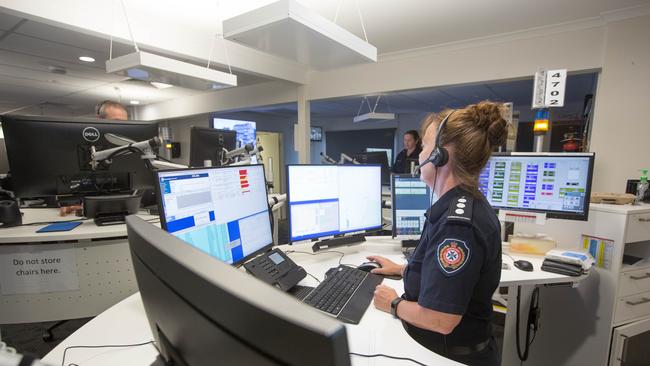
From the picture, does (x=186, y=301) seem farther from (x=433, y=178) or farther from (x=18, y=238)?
(x=18, y=238)

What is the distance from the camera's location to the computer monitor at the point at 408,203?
165 cm

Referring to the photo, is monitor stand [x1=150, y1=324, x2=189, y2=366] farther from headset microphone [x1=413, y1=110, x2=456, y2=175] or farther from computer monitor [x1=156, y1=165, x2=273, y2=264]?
headset microphone [x1=413, y1=110, x2=456, y2=175]

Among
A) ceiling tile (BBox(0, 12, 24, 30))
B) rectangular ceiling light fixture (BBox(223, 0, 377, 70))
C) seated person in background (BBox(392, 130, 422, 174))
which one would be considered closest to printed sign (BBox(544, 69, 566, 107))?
rectangular ceiling light fixture (BBox(223, 0, 377, 70))

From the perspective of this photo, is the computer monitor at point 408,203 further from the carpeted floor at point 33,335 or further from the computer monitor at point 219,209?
the carpeted floor at point 33,335

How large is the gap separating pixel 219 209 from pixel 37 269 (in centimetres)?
120

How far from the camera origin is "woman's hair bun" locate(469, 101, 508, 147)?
98 cm

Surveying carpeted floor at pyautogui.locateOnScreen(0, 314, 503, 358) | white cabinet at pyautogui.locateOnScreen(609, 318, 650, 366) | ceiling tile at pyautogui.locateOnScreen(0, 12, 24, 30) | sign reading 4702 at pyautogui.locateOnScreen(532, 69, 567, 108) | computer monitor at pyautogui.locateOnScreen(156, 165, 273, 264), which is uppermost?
ceiling tile at pyautogui.locateOnScreen(0, 12, 24, 30)

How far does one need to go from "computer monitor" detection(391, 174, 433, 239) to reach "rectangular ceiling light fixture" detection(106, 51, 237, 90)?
5.12 feet

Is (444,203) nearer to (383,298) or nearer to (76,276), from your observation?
(383,298)

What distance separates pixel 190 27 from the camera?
3.03m

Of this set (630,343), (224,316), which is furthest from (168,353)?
(630,343)

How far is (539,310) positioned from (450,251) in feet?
5.02

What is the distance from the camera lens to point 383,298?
1.02m

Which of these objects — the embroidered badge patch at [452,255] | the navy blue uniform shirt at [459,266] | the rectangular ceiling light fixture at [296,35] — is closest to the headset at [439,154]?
the navy blue uniform shirt at [459,266]
